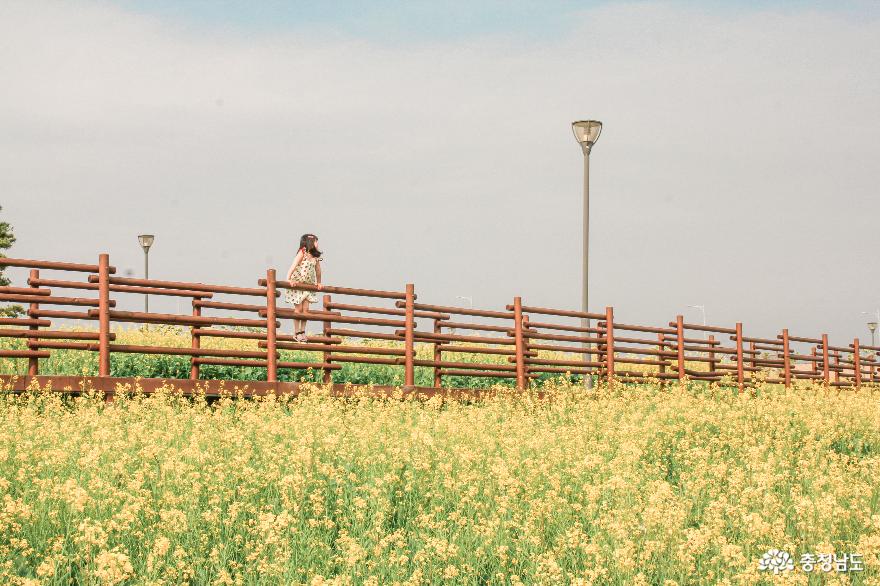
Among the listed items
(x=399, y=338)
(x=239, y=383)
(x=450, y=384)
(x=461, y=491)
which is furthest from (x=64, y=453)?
(x=450, y=384)

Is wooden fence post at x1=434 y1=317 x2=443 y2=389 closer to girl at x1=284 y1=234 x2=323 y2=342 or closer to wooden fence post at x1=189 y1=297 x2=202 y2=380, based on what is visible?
girl at x1=284 y1=234 x2=323 y2=342

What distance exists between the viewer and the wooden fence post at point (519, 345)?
21203 millimetres

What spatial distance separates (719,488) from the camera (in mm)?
9289

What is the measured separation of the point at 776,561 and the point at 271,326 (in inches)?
474

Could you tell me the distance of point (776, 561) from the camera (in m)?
6.40

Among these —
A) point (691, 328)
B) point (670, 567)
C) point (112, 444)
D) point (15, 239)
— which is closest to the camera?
point (670, 567)

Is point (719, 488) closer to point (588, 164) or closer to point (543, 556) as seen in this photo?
point (543, 556)

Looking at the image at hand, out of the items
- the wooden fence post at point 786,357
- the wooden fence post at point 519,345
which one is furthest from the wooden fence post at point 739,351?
the wooden fence post at point 519,345

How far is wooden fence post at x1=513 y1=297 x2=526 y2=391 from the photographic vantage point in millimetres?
21203

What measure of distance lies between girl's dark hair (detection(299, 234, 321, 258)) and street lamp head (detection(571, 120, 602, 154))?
20.1ft

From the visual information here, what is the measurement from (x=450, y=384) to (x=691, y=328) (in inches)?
363

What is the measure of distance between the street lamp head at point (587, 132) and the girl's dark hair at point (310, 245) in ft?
20.1

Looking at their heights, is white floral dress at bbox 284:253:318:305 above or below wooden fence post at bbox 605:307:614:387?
above

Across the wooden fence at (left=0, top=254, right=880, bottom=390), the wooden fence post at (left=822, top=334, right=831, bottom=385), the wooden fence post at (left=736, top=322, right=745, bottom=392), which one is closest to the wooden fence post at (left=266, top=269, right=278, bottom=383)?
the wooden fence at (left=0, top=254, right=880, bottom=390)
